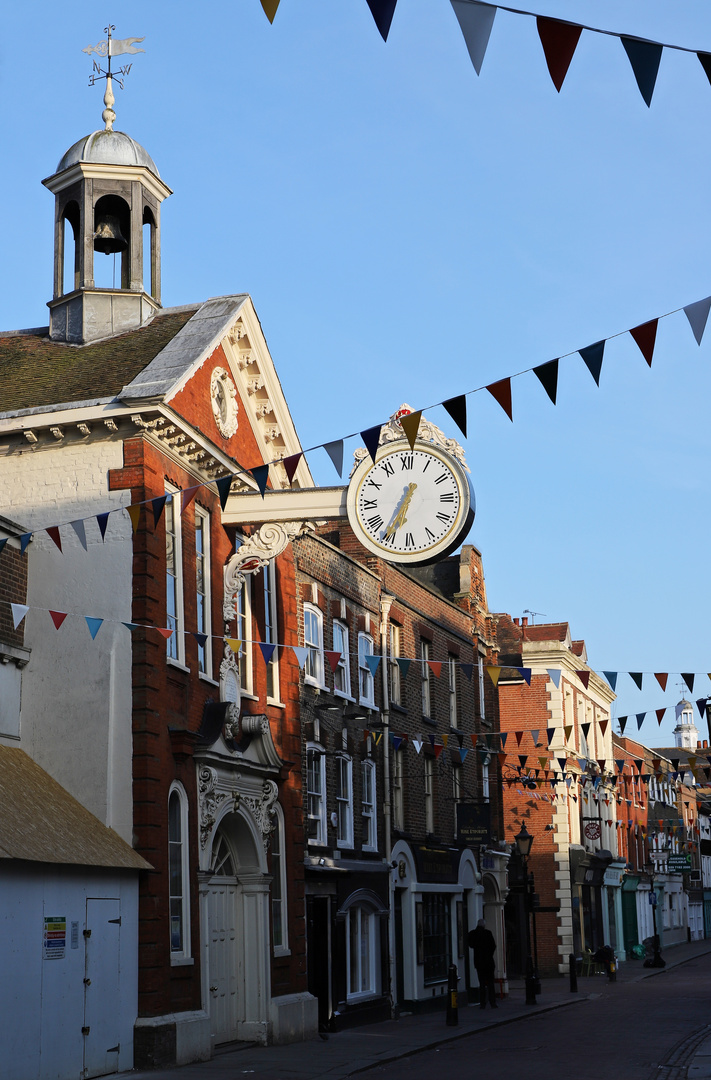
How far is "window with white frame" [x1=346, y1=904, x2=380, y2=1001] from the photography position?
81.9 ft

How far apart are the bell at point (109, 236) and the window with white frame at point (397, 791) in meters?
12.5

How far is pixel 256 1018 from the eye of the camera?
1922 centimetres

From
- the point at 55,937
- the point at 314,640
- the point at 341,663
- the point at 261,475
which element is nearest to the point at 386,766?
the point at 341,663

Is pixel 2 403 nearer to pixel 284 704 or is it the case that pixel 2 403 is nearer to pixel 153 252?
pixel 153 252

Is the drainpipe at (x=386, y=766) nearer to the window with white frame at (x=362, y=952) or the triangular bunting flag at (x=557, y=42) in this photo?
the window with white frame at (x=362, y=952)

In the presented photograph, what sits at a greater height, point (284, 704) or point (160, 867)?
point (284, 704)

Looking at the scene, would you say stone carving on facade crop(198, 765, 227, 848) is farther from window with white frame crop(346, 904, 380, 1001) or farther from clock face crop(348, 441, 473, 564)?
window with white frame crop(346, 904, 380, 1001)

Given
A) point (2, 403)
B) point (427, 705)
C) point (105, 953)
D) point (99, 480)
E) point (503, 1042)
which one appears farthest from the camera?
point (427, 705)

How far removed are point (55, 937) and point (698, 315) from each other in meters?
9.70

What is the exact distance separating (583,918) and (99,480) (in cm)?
3435

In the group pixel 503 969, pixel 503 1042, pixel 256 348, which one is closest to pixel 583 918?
pixel 503 969

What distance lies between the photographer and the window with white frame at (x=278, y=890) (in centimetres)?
2038

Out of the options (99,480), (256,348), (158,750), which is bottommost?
(158,750)

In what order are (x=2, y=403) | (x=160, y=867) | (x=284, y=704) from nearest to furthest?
(x=160, y=867), (x=2, y=403), (x=284, y=704)
